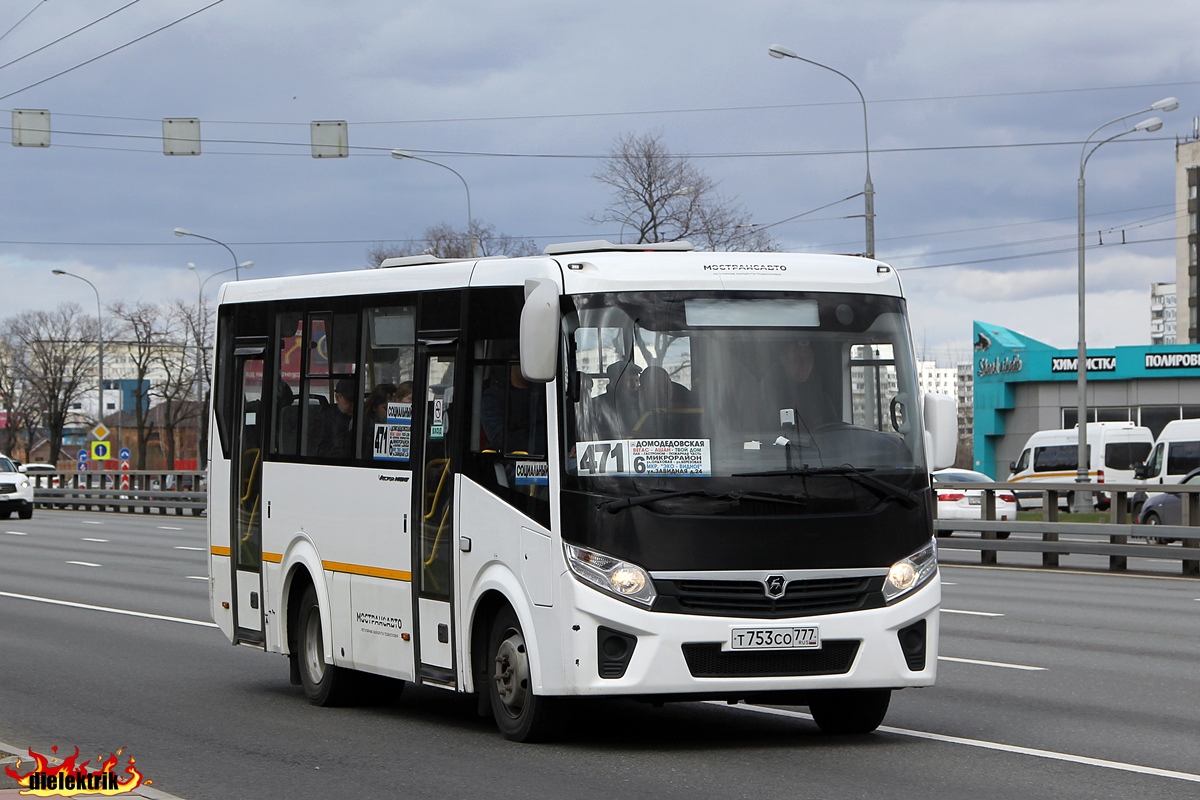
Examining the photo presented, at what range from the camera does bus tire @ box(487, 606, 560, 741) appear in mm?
9242

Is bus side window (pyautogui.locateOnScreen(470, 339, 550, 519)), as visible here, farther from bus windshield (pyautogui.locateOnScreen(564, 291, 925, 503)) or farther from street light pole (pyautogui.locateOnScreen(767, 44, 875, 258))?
street light pole (pyautogui.locateOnScreen(767, 44, 875, 258))

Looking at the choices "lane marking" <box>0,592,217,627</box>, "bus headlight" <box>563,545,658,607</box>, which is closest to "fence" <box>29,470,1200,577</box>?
"lane marking" <box>0,592,217,627</box>

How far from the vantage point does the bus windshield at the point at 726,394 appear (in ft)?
29.7

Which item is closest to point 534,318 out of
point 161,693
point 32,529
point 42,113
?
point 161,693

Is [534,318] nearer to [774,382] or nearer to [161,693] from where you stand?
[774,382]

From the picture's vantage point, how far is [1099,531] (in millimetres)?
24859

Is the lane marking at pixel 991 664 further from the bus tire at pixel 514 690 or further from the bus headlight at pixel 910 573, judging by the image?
the bus tire at pixel 514 690

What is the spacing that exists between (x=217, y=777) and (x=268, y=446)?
3.93 m

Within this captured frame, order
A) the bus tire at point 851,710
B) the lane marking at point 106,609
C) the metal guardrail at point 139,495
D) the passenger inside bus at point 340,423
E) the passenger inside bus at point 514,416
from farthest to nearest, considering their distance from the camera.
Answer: the metal guardrail at point 139,495, the lane marking at point 106,609, the passenger inside bus at point 340,423, the bus tire at point 851,710, the passenger inside bus at point 514,416

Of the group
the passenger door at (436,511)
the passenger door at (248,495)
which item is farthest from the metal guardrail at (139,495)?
the passenger door at (436,511)

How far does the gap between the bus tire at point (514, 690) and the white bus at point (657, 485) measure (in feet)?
0.05

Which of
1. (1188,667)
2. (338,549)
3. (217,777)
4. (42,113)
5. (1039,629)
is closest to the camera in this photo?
(217,777)

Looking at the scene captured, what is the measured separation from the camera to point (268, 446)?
12.3m

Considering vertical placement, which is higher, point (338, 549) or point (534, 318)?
point (534, 318)
